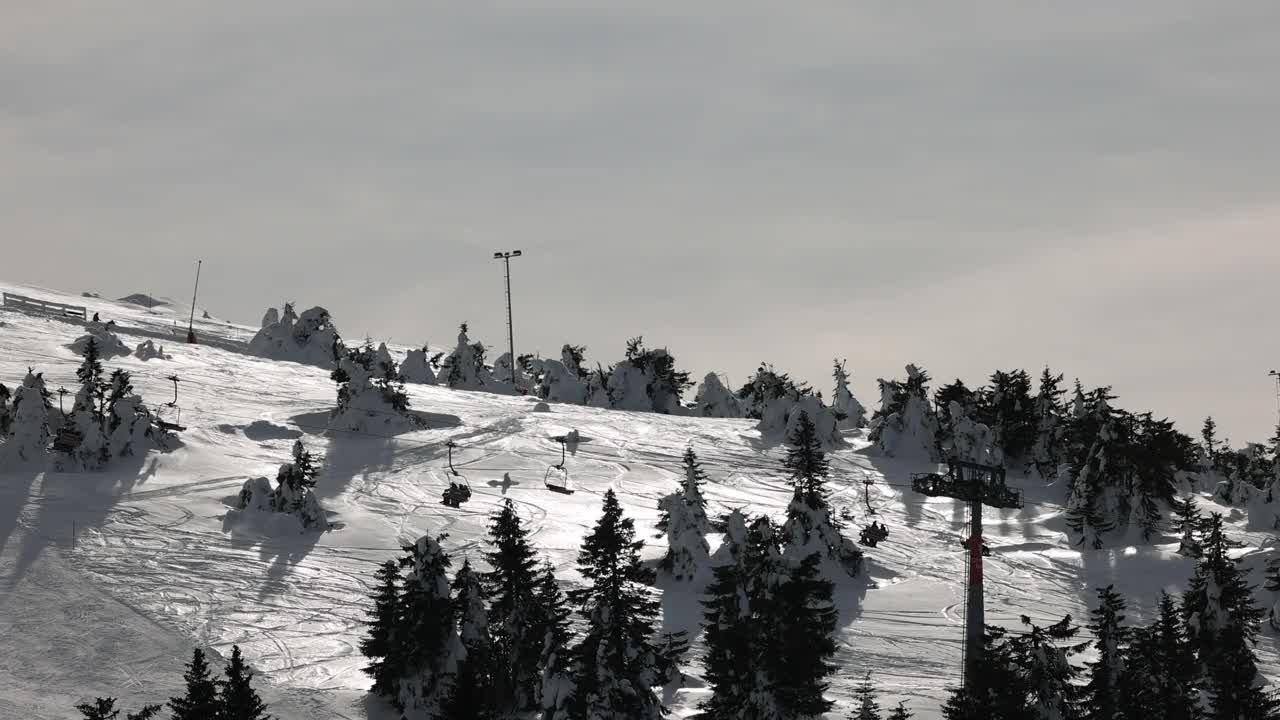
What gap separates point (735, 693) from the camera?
1492 inches

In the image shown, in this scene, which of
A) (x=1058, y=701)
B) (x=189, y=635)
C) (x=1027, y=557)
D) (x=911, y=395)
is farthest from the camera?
(x=911, y=395)

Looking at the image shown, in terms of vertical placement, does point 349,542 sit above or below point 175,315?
below

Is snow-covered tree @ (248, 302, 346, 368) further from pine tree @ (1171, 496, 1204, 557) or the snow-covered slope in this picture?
pine tree @ (1171, 496, 1204, 557)

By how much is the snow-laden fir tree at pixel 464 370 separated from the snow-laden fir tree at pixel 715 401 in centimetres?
1522

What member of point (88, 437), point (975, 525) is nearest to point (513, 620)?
point (975, 525)

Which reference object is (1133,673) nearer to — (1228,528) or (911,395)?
(1228,528)

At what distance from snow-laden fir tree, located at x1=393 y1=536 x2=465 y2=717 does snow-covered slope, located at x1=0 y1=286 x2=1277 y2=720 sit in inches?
67.3

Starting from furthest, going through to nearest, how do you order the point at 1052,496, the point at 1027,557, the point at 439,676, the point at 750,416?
the point at 750,416
the point at 1052,496
the point at 1027,557
the point at 439,676

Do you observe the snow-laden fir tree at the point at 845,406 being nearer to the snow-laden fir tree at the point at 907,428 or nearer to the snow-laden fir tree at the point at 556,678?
the snow-laden fir tree at the point at 907,428

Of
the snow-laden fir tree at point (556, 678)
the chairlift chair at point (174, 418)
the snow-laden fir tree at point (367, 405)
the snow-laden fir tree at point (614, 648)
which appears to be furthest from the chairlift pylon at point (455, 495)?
the snow-laden fir tree at point (556, 678)

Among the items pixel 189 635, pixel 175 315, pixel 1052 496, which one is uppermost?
pixel 175 315

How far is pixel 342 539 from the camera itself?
197 feet

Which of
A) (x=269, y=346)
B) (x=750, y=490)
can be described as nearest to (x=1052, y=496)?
(x=750, y=490)

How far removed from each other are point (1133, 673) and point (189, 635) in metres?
28.8
